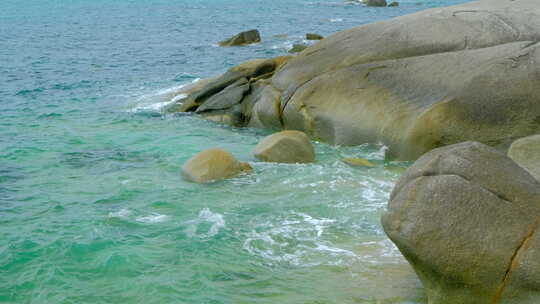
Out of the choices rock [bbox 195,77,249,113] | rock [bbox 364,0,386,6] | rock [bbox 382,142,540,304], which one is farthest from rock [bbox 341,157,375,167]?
rock [bbox 364,0,386,6]

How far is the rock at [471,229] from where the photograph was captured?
18.7 ft

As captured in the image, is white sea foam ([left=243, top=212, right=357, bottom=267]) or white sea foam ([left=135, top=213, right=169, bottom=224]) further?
white sea foam ([left=135, top=213, right=169, bottom=224])

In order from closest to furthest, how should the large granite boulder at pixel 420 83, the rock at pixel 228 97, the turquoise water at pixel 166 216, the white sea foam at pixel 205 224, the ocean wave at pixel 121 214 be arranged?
the turquoise water at pixel 166 216
the white sea foam at pixel 205 224
the ocean wave at pixel 121 214
the large granite boulder at pixel 420 83
the rock at pixel 228 97

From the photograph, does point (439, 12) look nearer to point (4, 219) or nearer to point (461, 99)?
point (461, 99)

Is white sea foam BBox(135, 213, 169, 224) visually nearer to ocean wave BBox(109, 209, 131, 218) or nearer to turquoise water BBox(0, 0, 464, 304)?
turquoise water BBox(0, 0, 464, 304)

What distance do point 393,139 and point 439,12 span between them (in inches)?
137

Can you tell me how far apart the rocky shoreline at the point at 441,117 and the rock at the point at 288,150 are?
38 millimetres

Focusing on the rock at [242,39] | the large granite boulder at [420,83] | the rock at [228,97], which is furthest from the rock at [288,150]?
the rock at [242,39]

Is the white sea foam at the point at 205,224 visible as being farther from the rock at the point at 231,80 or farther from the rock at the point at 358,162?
the rock at the point at 231,80

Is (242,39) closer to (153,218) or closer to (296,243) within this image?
(153,218)

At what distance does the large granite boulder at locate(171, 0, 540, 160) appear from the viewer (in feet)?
36.2

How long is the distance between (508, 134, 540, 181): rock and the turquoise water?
6.13 ft

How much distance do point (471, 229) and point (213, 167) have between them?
20.6 ft

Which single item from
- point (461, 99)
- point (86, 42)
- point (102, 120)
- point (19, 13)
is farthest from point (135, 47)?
point (19, 13)
